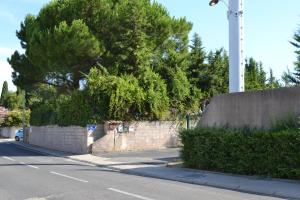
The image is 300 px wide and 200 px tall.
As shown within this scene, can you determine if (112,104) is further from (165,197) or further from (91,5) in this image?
(165,197)

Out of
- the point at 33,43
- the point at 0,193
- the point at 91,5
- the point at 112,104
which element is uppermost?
the point at 91,5

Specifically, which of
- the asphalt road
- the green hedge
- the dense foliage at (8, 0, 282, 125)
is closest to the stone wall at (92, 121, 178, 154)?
the dense foliage at (8, 0, 282, 125)

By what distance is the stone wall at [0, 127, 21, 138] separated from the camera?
7131cm

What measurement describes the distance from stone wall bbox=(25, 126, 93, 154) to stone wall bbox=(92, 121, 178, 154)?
0.95 m

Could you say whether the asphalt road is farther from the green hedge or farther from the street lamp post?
the street lamp post

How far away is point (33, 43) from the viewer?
1339 inches

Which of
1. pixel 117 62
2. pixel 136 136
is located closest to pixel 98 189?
pixel 136 136

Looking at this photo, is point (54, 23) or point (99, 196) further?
point (54, 23)

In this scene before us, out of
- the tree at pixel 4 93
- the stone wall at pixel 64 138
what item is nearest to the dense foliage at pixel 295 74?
the stone wall at pixel 64 138

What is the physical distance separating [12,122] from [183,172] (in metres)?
58.1

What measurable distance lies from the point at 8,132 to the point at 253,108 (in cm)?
6175

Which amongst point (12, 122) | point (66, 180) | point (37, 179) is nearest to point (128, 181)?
point (66, 180)

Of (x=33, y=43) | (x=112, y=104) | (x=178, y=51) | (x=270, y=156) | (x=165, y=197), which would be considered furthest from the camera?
(x=178, y=51)

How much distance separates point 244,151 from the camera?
15719 millimetres
